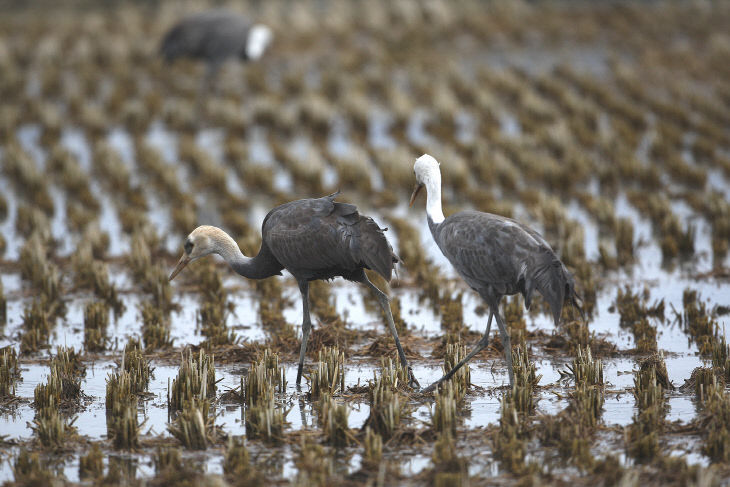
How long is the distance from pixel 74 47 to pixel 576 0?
54.2ft

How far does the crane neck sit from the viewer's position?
6.91 m

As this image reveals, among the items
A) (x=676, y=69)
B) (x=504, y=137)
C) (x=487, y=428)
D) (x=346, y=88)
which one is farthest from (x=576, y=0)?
(x=487, y=428)

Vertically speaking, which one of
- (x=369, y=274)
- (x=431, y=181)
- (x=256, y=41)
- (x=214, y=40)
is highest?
(x=256, y=41)

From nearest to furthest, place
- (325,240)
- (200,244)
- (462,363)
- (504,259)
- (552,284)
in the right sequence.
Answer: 1. (552,284)
2. (504,259)
3. (462,363)
4. (325,240)
5. (200,244)

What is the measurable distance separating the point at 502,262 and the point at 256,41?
13532 millimetres

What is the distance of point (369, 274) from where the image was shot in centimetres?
933

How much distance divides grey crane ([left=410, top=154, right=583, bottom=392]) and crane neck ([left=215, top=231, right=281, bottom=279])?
4.03 ft

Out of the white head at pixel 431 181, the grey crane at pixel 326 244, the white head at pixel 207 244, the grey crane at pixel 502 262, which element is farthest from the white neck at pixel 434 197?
the white head at pixel 207 244

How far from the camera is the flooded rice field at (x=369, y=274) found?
526 cm

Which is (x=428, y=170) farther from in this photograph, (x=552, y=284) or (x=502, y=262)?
(x=552, y=284)

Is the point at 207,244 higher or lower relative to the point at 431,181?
lower

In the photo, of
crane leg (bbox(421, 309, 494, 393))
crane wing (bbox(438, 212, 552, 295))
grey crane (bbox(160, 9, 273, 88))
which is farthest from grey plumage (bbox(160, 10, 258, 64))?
crane leg (bbox(421, 309, 494, 393))

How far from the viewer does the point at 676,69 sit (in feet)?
66.9

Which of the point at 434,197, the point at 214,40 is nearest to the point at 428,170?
the point at 434,197
